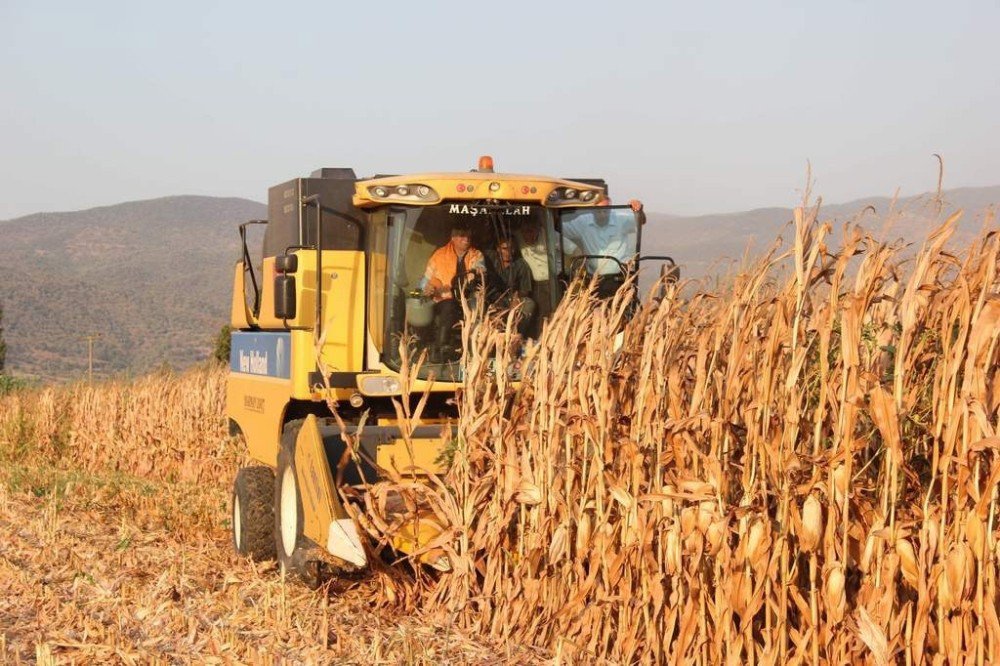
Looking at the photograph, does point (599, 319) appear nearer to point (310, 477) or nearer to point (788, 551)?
point (788, 551)

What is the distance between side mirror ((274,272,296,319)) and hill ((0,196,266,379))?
28.9 meters

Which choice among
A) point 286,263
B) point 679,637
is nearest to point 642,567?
point 679,637

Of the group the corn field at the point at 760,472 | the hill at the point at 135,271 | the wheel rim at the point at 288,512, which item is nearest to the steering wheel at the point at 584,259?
the corn field at the point at 760,472

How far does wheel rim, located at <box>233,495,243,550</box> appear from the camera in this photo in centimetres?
858

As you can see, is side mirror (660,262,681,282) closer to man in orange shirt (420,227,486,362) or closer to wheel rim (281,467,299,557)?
man in orange shirt (420,227,486,362)

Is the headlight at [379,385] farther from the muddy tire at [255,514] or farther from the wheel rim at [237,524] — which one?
the wheel rim at [237,524]

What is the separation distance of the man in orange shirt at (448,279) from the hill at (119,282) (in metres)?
29.3

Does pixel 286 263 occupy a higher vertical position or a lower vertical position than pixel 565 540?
higher

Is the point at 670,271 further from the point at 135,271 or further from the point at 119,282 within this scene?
the point at 135,271

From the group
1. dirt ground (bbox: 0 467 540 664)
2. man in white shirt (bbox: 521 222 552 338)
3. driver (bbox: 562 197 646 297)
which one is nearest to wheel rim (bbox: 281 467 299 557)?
dirt ground (bbox: 0 467 540 664)

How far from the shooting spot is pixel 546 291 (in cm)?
805

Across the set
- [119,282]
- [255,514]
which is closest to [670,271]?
[255,514]

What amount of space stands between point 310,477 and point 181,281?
109 m

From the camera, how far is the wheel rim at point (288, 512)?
25.4 feet
